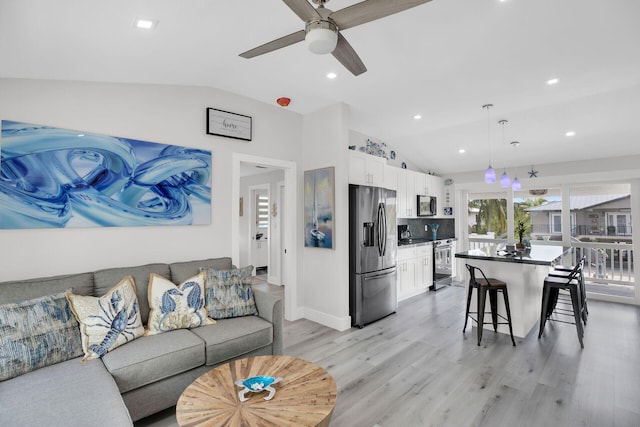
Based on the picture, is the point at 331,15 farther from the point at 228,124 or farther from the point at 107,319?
the point at 107,319

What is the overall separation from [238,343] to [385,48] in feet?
9.22

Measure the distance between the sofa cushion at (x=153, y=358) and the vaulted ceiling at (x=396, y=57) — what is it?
2.18 meters

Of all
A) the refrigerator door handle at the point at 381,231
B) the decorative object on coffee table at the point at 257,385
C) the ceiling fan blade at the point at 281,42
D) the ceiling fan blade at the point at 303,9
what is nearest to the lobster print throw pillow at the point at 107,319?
the decorative object on coffee table at the point at 257,385

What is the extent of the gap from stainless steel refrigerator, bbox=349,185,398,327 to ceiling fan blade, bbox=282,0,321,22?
2.49 meters

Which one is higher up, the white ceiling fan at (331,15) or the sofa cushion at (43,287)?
the white ceiling fan at (331,15)

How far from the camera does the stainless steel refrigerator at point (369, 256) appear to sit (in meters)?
3.95

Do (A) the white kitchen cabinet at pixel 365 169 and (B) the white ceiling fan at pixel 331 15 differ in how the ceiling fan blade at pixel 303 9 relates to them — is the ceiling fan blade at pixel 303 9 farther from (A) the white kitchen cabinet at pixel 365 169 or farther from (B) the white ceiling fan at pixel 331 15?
(A) the white kitchen cabinet at pixel 365 169

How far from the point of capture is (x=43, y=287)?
221cm

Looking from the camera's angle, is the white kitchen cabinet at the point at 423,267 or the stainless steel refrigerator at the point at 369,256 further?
the white kitchen cabinet at the point at 423,267

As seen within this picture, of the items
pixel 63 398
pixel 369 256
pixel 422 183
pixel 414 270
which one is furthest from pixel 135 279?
pixel 422 183

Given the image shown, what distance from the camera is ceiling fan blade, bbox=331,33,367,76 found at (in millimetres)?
1863

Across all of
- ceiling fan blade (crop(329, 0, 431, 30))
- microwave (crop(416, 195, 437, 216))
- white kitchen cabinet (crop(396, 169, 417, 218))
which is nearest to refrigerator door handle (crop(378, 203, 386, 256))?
white kitchen cabinet (crop(396, 169, 417, 218))

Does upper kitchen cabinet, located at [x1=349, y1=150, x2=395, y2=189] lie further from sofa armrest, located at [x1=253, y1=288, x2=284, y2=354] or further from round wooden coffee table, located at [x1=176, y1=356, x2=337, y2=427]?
round wooden coffee table, located at [x1=176, y1=356, x2=337, y2=427]

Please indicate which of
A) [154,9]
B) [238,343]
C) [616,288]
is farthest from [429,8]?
[616,288]
